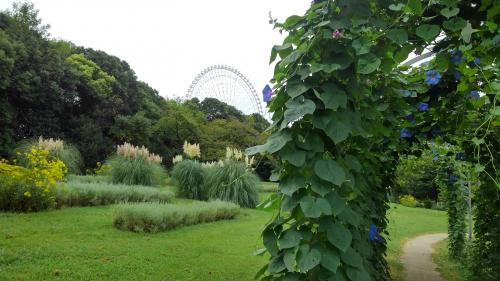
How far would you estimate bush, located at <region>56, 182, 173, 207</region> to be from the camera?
7.40 metres

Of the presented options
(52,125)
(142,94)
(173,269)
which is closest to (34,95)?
(52,125)

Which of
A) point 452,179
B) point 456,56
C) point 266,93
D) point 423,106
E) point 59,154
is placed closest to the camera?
point 266,93

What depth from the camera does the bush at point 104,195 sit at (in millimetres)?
7402

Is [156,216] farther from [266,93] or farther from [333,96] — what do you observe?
[333,96]

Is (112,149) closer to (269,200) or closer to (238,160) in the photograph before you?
(238,160)

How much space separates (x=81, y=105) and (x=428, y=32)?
2049 cm

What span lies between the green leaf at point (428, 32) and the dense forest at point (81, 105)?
1582 centimetres

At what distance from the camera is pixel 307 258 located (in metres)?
1.26

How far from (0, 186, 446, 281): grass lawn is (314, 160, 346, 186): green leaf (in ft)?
7.98

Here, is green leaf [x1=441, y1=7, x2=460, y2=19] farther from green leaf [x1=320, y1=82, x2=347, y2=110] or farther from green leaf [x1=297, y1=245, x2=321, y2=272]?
green leaf [x1=297, y1=245, x2=321, y2=272]

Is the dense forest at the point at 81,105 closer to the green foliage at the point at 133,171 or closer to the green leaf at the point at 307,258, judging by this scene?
the green foliage at the point at 133,171

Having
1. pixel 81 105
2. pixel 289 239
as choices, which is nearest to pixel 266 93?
pixel 289 239

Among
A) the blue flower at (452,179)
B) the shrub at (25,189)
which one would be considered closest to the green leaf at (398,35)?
the shrub at (25,189)

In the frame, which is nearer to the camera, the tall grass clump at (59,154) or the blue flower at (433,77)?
the blue flower at (433,77)
